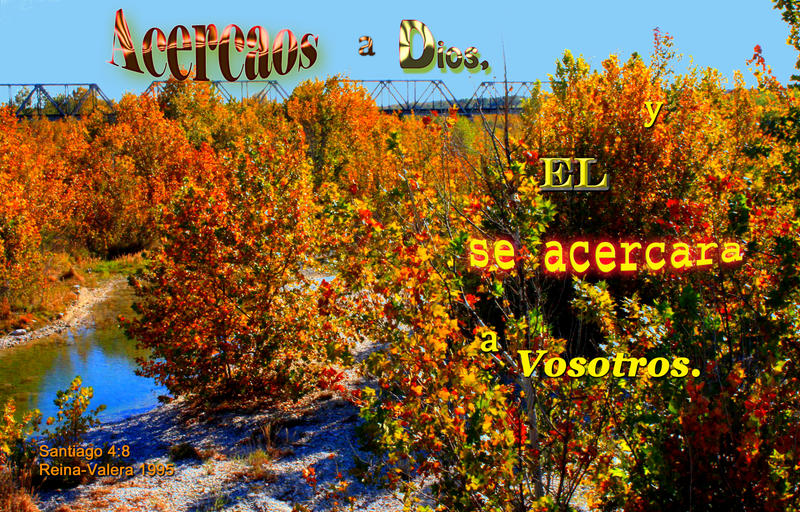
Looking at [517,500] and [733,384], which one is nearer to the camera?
[733,384]

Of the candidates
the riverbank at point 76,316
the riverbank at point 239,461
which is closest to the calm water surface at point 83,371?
the riverbank at point 76,316

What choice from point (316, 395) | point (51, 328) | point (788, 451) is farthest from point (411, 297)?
point (51, 328)

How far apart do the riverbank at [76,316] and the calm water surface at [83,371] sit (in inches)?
13.5

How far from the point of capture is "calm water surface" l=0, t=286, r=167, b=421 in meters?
10.9

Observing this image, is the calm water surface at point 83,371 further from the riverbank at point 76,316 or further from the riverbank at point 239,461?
the riverbank at point 239,461

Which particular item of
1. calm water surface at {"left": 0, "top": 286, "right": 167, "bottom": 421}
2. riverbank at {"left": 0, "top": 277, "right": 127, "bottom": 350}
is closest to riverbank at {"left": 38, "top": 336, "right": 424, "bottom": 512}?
calm water surface at {"left": 0, "top": 286, "right": 167, "bottom": 421}

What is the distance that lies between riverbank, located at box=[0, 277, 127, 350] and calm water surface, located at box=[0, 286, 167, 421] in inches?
13.5

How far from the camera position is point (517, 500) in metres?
3.54

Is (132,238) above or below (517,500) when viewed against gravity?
above

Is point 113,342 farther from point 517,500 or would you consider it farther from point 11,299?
point 517,500

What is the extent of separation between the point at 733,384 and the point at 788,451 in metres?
0.40

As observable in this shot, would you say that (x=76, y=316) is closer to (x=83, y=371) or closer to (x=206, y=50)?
(x=83, y=371)

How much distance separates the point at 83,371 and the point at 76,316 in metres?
5.08

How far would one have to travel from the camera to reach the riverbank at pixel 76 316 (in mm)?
15148
